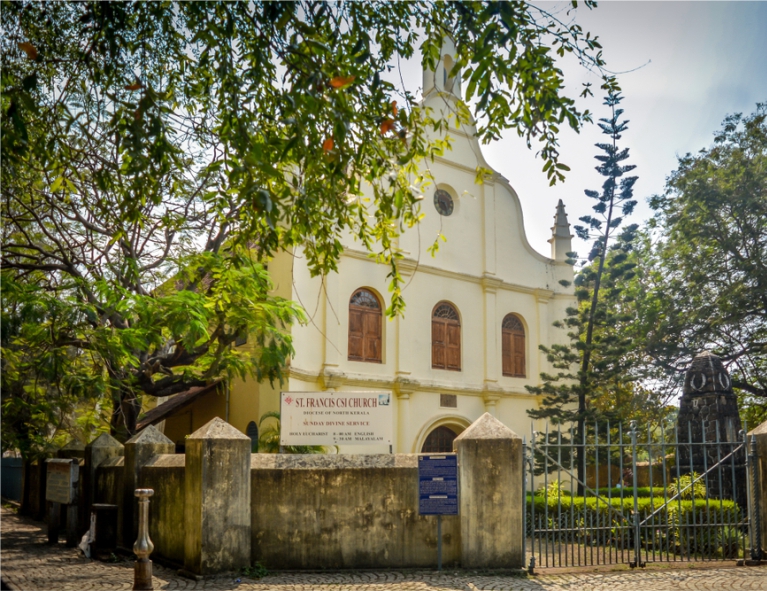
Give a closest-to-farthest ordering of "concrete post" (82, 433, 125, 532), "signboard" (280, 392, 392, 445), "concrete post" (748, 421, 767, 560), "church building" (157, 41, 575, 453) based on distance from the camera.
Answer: "concrete post" (748, 421, 767, 560) < "signboard" (280, 392, 392, 445) < "concrete post" (82, 433, 125, 532) < "church building" (157, 41, 575, 453)

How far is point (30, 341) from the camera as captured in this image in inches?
450

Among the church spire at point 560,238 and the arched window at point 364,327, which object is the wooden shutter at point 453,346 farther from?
the church spire at point 560,238

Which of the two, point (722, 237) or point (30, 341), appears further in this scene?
point (722, 237)

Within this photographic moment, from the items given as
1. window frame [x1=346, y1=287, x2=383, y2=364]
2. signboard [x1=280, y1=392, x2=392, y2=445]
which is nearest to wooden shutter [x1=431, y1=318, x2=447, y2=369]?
window frame [x1=346, y1=287, x2=383, y2=364]

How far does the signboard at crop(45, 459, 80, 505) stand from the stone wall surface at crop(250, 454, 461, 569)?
379cm

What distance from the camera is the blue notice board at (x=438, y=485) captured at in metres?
8.76

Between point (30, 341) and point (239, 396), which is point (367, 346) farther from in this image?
point (30, 341)

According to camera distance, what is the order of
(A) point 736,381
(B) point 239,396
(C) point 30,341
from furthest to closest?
(A) point 736,381 → (B) point 239,396 → (C) point 30,341

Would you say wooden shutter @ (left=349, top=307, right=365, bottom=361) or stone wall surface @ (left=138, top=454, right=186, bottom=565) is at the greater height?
wooden shutter @ (left=349, top=307, right=365, bottom=361)

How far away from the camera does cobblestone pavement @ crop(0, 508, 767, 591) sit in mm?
8047

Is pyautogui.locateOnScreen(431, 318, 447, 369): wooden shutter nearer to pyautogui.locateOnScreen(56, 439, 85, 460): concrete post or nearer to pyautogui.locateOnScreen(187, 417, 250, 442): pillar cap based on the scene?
pyautogui.locateOnScreen(56, 439, 85, 460): concrete post

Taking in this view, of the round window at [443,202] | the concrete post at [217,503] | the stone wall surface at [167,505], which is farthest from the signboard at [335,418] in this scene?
the round window at [443,202]

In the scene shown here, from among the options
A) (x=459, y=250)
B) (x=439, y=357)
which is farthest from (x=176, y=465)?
(x=459, y=250)

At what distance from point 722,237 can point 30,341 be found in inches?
662
